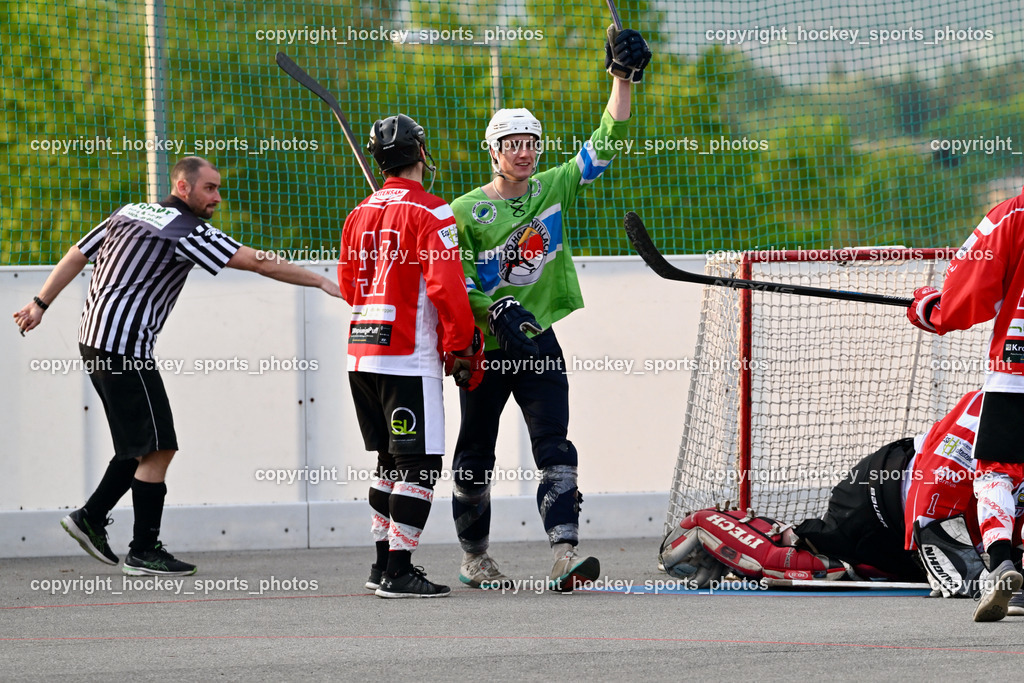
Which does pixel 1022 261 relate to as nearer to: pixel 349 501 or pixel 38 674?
pixel 38 674

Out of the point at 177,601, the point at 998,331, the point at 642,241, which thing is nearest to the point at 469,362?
the point at 642,241

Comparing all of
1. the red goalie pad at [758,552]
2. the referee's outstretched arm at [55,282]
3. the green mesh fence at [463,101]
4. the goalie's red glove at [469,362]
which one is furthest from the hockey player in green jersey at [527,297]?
the green mesh fence at [463,101]

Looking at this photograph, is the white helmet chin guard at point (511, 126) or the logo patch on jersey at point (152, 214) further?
the logo patch on jersey at point (152, 214)

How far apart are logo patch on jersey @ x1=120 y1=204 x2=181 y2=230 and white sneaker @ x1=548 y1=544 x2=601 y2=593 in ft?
6.86

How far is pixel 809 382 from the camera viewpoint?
6.62 metres

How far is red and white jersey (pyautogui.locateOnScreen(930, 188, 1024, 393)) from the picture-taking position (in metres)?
4.04

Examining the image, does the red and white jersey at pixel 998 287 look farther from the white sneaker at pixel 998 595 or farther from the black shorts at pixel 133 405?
the black shorts at pixel 133 405

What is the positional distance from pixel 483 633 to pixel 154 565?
217 cm

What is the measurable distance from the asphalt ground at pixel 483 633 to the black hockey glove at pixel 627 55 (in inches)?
73.3

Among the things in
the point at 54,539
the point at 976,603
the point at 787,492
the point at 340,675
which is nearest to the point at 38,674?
the point at 340,675

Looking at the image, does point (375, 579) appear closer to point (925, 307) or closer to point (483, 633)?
Result: point (483, 633)

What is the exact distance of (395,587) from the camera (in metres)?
4.71

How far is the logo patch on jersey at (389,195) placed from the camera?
4680 mm

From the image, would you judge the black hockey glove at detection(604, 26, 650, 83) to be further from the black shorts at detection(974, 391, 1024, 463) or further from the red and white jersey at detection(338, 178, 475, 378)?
the black shorts at detection(974, 391, 1024, 463)
